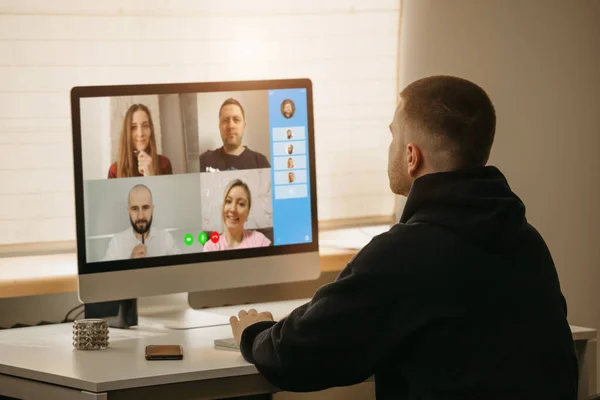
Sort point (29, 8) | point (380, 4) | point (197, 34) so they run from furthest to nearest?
point (380, 4), point (197, 34), point (29, 8)

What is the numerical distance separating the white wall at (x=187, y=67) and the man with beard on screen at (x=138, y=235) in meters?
0.59

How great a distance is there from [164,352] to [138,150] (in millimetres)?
529

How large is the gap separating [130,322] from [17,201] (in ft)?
1.98

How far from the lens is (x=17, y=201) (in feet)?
9.00

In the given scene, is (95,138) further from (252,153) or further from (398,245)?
(398,245)

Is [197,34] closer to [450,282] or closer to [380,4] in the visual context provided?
[380,4]

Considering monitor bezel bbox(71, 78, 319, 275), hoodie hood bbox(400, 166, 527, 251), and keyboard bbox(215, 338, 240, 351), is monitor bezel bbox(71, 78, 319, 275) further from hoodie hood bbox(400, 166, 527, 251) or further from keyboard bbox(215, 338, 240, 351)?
hoodie hood bbox(400, 166, 527, 251)

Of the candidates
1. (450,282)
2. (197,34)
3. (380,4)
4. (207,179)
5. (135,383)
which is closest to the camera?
(450,282)

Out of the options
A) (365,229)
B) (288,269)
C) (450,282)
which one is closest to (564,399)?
(450,282)

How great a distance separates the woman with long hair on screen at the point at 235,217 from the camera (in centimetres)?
238

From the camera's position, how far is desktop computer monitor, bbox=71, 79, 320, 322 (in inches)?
89.0

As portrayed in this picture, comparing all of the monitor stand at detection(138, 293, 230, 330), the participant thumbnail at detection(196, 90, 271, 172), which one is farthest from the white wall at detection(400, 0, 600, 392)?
the monitor stand at detection(138, 293, 230, 330)

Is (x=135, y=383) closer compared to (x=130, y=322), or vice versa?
(x=135, y=383)

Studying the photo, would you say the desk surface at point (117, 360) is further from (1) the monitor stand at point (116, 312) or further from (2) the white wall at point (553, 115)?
(2) the white wall at point (553, 115)
